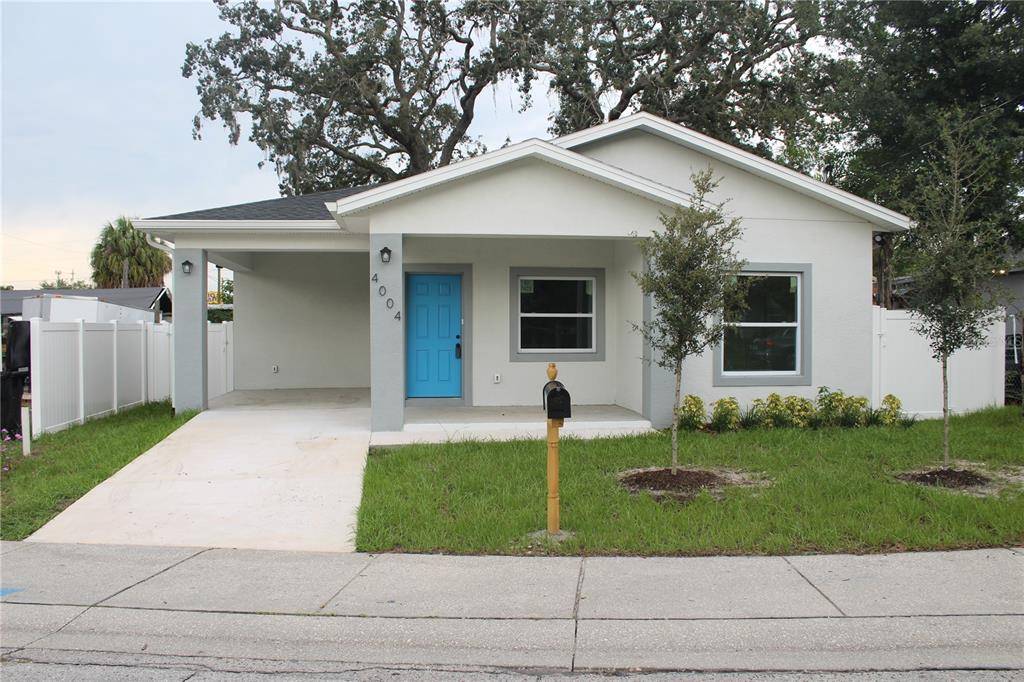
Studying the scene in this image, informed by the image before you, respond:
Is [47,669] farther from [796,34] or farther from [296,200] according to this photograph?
[796,34]

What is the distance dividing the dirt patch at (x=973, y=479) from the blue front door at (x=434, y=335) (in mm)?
7156

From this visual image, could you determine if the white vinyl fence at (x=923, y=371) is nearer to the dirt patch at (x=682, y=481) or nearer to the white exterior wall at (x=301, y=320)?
the dirt patch at (x=682, y=481)

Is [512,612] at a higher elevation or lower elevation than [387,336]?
lower

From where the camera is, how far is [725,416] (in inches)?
442

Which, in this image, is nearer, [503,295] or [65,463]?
[65,463]

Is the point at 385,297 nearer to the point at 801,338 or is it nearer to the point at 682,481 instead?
the point at 682,481

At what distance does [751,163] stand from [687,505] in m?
6.53

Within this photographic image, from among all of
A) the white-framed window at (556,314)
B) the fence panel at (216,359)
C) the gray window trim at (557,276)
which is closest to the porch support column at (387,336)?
the gray window trim at (557,276)

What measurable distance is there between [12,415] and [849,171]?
58.7 ft

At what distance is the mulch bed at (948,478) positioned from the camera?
8.04 meters

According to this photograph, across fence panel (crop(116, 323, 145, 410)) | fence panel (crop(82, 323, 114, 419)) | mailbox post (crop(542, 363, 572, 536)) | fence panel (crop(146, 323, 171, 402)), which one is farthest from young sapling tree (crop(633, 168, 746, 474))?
fence panel (crop(146, 323, 171, 402))

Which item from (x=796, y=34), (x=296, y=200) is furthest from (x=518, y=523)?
(x=796, y=34)

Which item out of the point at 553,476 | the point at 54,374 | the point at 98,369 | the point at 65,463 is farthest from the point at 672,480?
the point at 98,369

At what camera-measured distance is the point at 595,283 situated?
42.8ft
